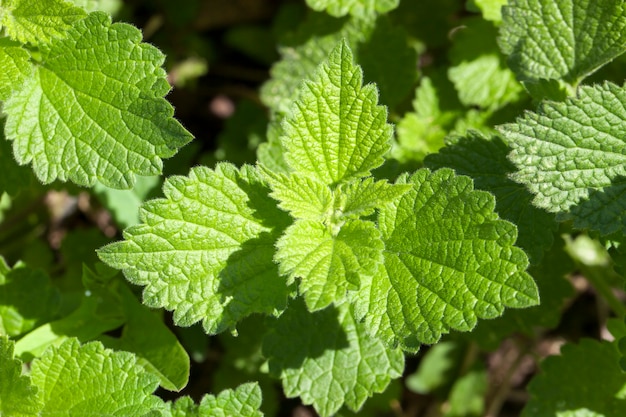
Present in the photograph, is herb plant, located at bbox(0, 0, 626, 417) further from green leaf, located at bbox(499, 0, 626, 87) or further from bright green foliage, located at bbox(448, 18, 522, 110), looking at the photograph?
bright green foliage, located at bbox(448, 18, 522, 110)

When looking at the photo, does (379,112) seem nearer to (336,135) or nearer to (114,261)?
(336,135)

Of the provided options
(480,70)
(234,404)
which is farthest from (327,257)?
(480,70)

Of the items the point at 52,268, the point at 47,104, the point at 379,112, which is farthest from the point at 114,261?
the point at 52,268

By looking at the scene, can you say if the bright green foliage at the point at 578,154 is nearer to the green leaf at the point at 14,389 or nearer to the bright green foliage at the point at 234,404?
the bright green foliage at the point at 234,404

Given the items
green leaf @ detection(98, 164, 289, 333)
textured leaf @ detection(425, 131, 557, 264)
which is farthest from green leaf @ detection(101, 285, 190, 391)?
textured leaf @ detection(425, 131, 557, 264)

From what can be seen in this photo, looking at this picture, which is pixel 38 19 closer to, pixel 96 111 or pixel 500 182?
pixel 96 111

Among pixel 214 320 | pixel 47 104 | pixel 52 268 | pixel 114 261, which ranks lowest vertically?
pixel 52 268
